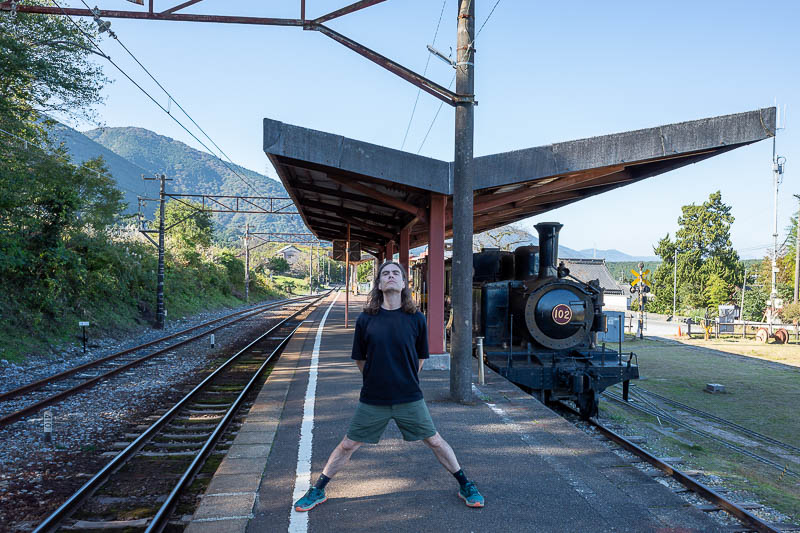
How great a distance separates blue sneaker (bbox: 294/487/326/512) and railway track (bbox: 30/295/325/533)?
3.70ft

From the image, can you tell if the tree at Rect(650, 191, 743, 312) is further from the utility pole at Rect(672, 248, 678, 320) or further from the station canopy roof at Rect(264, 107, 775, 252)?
the station canopy roof at Rect(264, 107, 775, 252)

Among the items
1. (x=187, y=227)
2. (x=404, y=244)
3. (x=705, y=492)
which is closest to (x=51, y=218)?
(x=404, y=244)

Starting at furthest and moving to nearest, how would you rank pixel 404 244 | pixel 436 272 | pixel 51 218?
1. pixel 404 244
2. pixel 51 218
3. pixel 436 272

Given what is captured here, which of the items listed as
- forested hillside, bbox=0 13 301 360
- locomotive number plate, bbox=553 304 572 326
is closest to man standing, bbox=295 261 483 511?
locomotive number plate, bbox=553 304 572 326

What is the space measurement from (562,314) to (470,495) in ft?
19.8

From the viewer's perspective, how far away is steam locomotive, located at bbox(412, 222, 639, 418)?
9148 mm

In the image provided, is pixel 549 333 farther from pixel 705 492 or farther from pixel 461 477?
pixel 461 477

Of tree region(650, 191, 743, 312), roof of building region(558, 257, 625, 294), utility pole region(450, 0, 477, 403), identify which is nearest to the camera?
utility pole region(450, 0, 477, 403)

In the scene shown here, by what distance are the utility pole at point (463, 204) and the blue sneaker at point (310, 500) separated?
3630mm

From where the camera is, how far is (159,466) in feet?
18.7

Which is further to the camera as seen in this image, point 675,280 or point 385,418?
point 675,280

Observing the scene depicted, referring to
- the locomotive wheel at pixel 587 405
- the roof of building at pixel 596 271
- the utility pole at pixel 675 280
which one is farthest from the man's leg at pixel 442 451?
the roof of building at pixel 596 271

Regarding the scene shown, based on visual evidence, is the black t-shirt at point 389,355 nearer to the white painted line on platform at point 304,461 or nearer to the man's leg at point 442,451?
the man's leg at point 442,451

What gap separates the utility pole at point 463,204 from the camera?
738 cm
